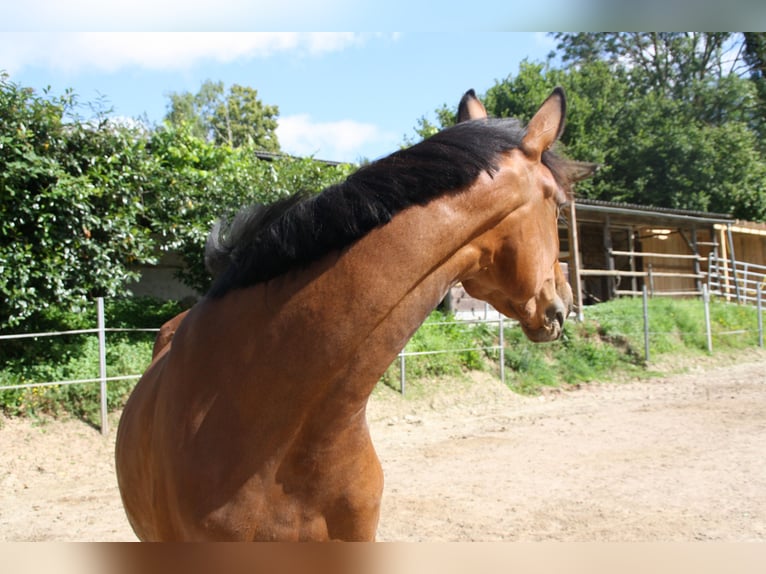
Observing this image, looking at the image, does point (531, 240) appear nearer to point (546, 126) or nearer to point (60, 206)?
Answer: point (546, 126)

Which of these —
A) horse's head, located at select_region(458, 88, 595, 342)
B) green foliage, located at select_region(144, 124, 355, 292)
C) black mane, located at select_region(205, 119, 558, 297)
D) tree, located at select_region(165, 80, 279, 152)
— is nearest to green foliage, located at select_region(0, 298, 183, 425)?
green foliage, located at select_region(144, 124, 355, 292)

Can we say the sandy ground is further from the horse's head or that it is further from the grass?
the horse's head

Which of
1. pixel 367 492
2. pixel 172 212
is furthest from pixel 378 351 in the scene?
pixel 172 212

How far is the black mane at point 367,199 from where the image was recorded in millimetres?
1435

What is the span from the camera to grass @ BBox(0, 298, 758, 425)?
7.26 meters

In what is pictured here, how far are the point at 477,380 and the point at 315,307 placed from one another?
9.49 metres

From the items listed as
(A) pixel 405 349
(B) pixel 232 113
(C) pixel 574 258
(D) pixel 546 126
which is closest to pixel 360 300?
(D) pixel 546 126

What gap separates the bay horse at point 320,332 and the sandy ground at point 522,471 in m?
3.02

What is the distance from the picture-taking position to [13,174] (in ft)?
22.4

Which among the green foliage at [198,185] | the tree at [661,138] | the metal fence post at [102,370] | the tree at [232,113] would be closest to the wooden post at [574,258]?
the green foliage at [198,185]

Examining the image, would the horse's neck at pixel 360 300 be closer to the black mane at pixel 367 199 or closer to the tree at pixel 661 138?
the black mane at pixel 367 199

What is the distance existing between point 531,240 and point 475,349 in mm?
9297

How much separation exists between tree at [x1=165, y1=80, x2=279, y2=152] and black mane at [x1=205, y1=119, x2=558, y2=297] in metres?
34.9

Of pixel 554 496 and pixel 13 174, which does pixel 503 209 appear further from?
pixel 13 174
